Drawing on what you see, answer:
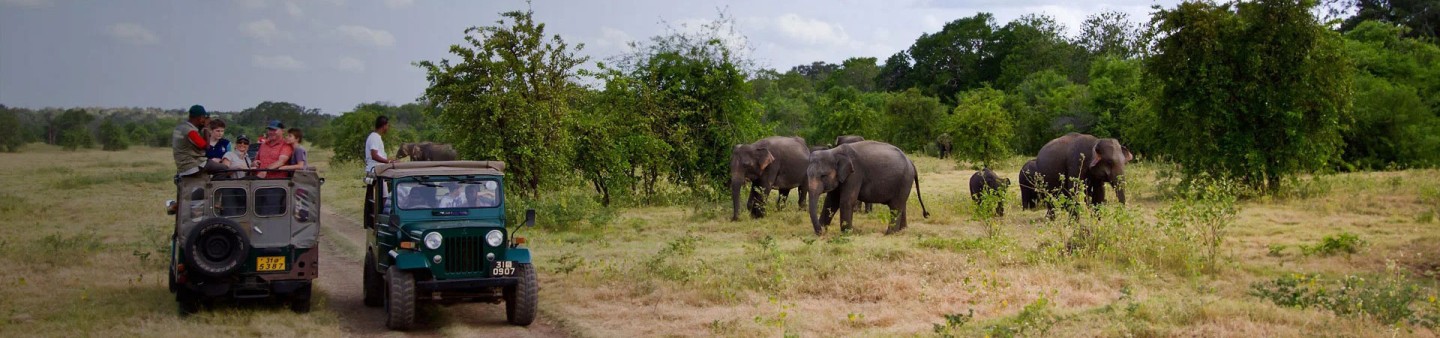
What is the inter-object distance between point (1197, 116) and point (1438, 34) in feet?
130

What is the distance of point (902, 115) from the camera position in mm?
50156

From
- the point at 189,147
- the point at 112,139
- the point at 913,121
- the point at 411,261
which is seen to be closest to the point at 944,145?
the point at 913,121

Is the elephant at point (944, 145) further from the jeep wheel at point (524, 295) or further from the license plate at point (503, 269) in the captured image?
the license plate at point (503, 269)

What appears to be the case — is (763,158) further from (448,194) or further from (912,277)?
(448,194)

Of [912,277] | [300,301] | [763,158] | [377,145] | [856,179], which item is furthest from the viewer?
[763,158]

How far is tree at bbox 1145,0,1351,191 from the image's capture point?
2042 cm

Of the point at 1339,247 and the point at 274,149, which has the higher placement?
the point at 274,149

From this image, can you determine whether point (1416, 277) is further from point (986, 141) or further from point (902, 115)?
point (902, 115)

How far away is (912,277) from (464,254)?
196 inches

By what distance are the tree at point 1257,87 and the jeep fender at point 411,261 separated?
16.2 metres

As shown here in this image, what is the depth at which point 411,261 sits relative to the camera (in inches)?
395

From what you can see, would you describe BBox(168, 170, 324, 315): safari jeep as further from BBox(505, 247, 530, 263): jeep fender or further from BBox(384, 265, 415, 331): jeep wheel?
BBox(505, 247, 530, 263): jeep fender

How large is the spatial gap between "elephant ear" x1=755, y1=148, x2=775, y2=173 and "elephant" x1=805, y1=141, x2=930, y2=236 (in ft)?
9.57

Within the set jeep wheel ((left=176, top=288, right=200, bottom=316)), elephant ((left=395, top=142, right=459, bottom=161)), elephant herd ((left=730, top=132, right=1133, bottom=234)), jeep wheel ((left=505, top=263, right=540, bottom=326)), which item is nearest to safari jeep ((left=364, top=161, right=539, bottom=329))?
jeep wheel ((left=505, top=263, right=540, bottom=326))
